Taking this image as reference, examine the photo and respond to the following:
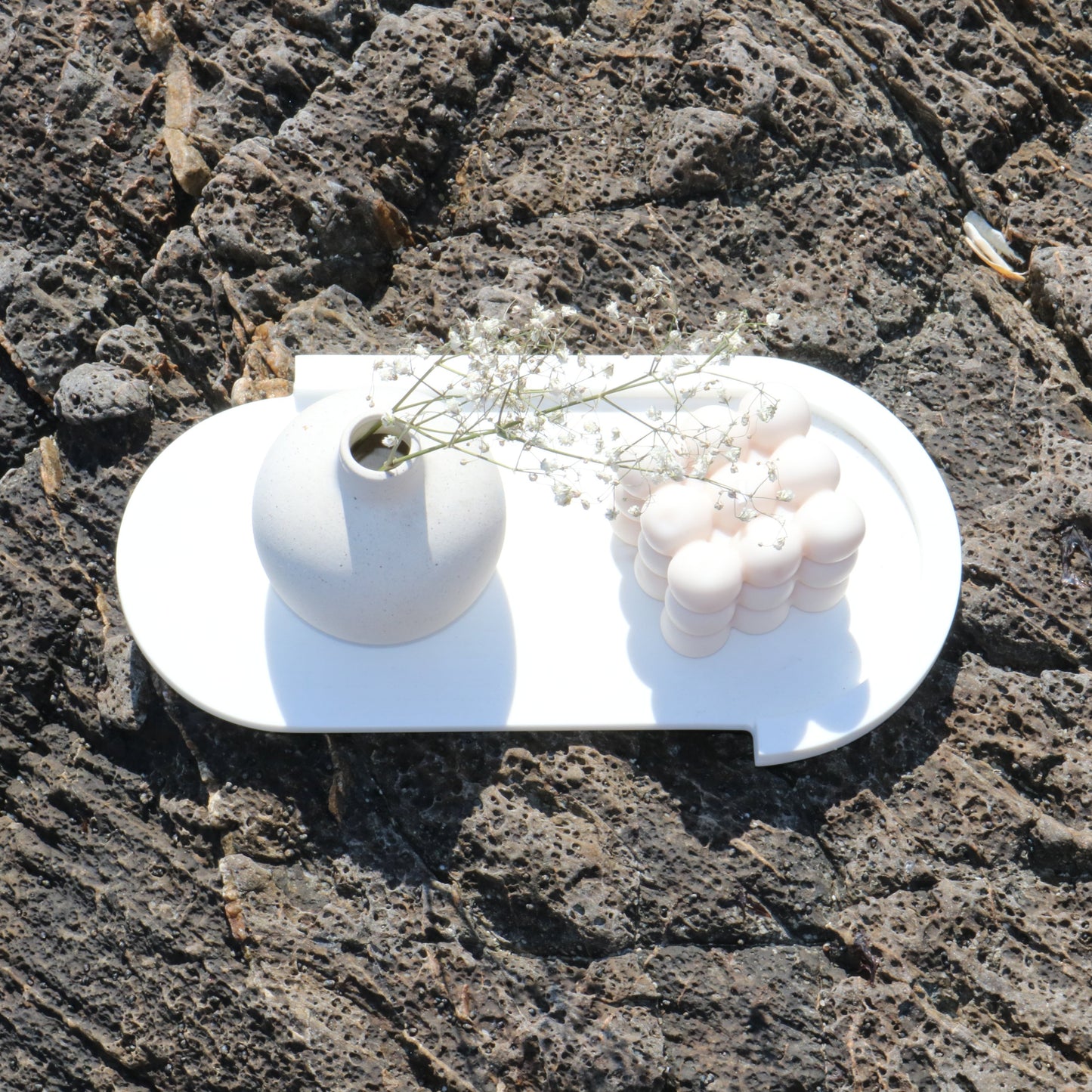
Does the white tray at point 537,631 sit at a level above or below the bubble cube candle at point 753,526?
below

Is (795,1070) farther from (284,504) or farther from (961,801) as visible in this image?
(284,504)

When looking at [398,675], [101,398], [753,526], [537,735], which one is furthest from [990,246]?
[101,398]

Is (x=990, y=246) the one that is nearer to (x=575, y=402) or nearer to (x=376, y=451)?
(x=575, y=402)

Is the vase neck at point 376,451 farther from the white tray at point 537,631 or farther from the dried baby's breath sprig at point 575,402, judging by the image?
the white tray at point 537,631

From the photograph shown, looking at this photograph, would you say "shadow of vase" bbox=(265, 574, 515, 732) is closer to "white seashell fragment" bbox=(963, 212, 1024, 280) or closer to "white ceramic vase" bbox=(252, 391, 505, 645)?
"white ceramic vase" bbox=(252, 391, 505, 645)

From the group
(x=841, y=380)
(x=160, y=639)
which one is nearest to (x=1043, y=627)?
(x=841, y=380)

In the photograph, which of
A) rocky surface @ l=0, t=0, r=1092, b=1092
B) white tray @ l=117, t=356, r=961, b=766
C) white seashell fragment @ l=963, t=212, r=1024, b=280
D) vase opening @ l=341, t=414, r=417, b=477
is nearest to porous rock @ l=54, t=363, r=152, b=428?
rocky surface @ l=0, t=0, r=1092, b=1092

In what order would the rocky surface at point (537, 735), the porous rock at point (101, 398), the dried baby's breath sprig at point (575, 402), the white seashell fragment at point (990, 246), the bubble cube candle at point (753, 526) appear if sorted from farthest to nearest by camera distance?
the white seashell fragment at point (990, 246), the porous rock at point (101, 398), the rocky surface at point (537, 735), the bubble cube candle at point (753, 526), the dried baby's breath sprig at point (575, 402)

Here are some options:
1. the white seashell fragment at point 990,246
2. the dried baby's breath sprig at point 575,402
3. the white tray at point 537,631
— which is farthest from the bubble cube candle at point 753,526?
the white seashell fragment at point 990,246
